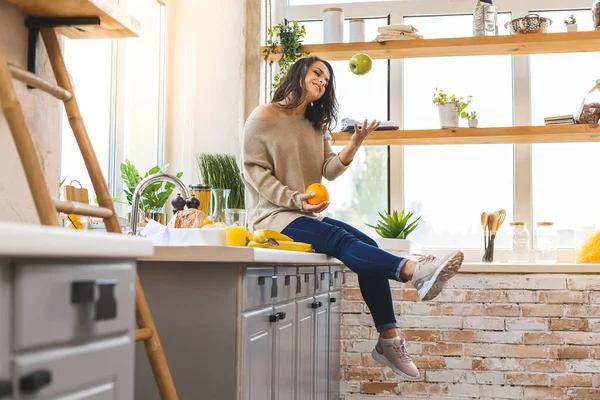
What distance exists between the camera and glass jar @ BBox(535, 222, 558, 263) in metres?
4.23

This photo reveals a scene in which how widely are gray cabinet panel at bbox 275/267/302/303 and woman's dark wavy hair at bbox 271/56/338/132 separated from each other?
1013mm

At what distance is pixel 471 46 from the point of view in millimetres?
4266

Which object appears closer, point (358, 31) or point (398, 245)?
point (398, 245)

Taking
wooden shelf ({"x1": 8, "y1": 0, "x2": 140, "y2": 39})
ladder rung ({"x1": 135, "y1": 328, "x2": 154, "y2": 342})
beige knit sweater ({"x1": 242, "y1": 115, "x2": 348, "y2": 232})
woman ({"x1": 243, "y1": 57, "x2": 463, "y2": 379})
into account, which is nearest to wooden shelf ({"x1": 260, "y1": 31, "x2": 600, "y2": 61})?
woman ({"x1": 243, "y1": 57, "x2": 463, "y2": 379})

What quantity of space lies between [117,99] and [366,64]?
1.28 metres

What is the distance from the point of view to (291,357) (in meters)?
2.39

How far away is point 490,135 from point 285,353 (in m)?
2.33

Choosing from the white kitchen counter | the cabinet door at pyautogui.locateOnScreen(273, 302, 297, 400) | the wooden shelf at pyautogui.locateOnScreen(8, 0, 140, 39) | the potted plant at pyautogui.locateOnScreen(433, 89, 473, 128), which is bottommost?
the cabinet door at pyautogui.locateOnScreen(273, 302, 297, 400)

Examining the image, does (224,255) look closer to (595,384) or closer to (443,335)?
(443,335)

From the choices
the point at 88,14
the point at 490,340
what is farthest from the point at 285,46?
the point at 88,14

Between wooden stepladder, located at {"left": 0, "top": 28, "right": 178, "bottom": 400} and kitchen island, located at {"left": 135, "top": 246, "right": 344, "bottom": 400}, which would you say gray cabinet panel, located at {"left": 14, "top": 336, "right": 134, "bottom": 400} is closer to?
wooden stepladder, located at {"left": 0, "top": 28, "right": 178, "bottom": 400}

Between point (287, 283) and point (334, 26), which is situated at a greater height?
point (334, 26)

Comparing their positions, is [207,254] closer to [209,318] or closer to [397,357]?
[209,318]

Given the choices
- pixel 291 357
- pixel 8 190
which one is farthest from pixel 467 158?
pixel 8 190
